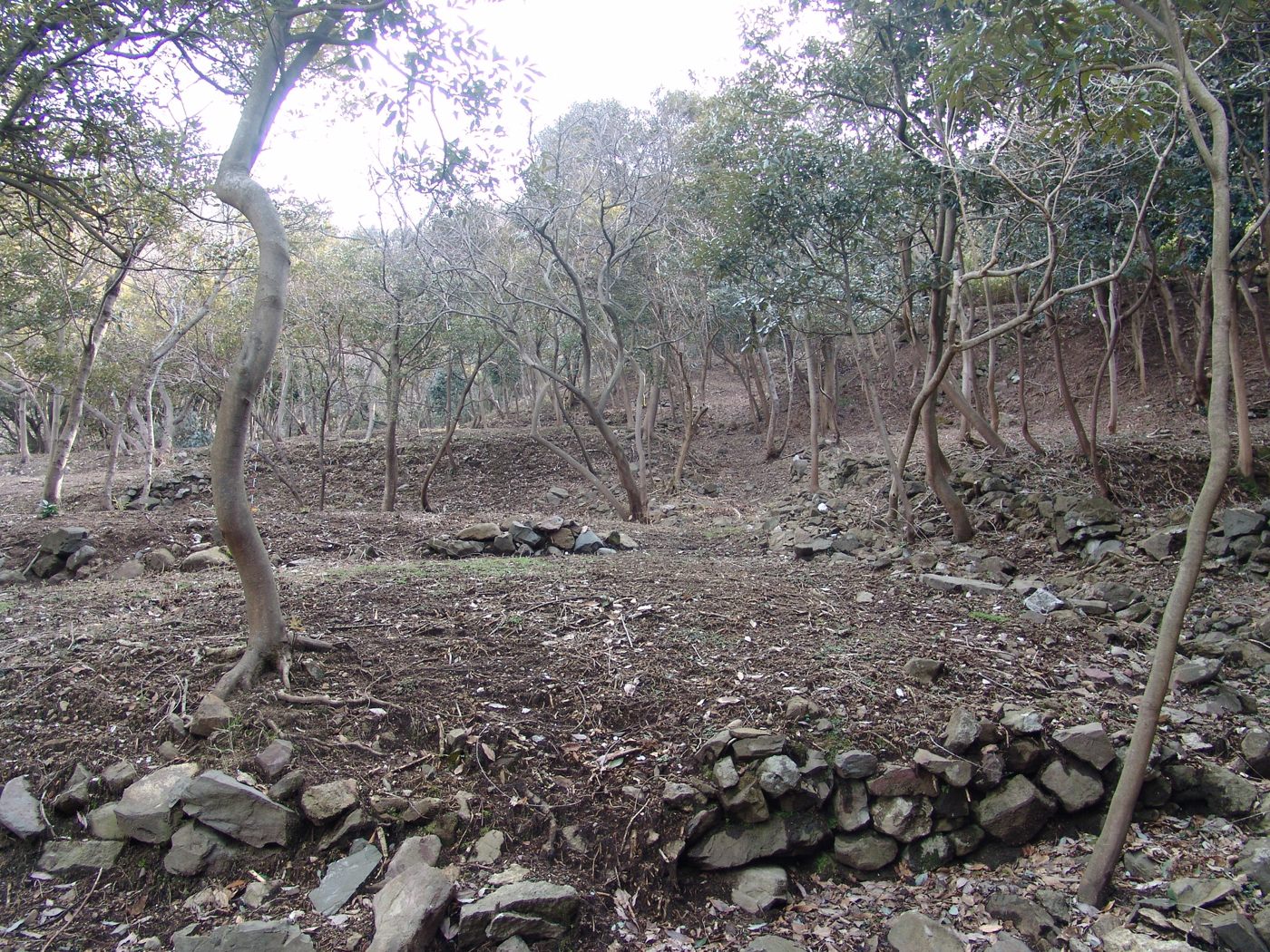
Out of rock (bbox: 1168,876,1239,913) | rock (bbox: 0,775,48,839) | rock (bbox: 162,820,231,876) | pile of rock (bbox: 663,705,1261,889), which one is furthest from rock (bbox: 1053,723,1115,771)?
rock (bbox: 0,775,48,839)

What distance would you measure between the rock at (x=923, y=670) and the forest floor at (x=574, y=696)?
0.21ft

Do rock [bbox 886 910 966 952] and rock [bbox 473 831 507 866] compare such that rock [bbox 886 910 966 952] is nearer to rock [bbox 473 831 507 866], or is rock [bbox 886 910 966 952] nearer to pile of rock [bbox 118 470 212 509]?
rock [bbox 473 831 507 866]

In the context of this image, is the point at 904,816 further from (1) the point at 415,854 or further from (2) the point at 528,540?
(2) the point at 528,540

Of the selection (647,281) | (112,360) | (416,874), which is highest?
(647,281)

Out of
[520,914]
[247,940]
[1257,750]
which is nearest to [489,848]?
[520,914]

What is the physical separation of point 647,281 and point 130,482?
12.2 metres

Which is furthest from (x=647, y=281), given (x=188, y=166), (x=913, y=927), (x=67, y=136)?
(x=913, y=927)

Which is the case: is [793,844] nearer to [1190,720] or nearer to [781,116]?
[1190,720]

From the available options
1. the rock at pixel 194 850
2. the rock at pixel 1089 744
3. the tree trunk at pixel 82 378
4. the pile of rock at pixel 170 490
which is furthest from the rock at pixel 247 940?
the pile of rock at pixel 170 490

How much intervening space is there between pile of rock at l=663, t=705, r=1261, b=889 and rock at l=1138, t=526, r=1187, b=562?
3.02 meters

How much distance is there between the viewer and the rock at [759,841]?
3.33 m

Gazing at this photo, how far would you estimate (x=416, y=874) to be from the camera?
2873 mm

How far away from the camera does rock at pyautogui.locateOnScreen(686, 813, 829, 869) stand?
333 cm

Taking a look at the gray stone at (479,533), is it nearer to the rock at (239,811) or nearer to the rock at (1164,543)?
the rock at (239,811)
